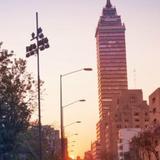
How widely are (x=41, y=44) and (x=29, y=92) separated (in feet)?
55.6

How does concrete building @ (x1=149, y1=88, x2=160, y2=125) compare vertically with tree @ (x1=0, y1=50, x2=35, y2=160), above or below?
above

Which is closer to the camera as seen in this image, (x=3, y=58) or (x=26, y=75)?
(x=3, y=58)

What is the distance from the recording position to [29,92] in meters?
53.3

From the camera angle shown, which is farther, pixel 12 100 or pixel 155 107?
pixel 155 107

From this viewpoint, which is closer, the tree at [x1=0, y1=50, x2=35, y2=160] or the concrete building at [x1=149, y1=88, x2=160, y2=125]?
the tree at [x1=0, y1=50, x2=35, y2=160]

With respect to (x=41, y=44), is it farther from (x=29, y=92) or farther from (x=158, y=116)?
(x=158, y=116)

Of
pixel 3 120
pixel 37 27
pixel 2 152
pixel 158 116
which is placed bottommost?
pixel 2 152

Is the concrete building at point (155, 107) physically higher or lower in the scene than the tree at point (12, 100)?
higher

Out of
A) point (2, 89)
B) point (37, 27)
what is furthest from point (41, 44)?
point (2, 89)

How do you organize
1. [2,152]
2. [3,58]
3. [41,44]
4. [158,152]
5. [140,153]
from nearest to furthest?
[41,44]
[2,152]
[3,58]
[158,152]
[140,153]

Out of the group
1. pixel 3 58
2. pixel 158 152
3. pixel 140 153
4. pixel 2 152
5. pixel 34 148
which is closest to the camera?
pixel 2 152

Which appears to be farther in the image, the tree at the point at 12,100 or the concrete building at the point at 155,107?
the concrete building at the point at 155,107

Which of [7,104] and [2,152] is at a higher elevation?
[7,104]

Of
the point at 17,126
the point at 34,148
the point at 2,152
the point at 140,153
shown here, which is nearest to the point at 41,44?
the point at 2,152
